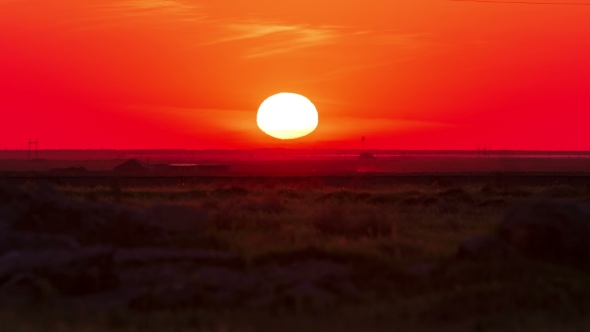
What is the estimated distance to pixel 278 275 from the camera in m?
12.7

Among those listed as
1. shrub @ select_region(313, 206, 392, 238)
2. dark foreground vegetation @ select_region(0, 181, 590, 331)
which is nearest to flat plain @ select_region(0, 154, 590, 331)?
dark foreground vegetation @ select_region(0, 181, 590, 331)

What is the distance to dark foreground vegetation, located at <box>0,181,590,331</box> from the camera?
35.5ft

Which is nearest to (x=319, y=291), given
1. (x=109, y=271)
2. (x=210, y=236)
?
(x=109, y=271)

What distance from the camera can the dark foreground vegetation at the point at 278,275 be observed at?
35.5 feet

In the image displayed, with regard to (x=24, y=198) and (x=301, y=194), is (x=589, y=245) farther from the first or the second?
(x=301, y=194)

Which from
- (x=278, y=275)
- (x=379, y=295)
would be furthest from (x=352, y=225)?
(x=379, y=295)

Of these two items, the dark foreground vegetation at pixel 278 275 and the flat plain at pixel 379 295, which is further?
the dark foreground vegetation at pixel 278 275

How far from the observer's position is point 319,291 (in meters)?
11.8

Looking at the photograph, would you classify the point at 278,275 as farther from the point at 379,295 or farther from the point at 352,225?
the point at 352,225

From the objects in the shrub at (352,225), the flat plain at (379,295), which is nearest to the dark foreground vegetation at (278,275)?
the flat plain at (379,295)

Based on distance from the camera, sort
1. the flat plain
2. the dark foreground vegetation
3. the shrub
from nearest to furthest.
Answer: the flat plain → the dark foreground vegetation → the shrub

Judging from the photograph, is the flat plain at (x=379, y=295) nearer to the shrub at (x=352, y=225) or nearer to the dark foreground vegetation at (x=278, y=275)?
the dark foreground vegetation at (x=278, y=275)

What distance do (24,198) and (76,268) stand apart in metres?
6.89

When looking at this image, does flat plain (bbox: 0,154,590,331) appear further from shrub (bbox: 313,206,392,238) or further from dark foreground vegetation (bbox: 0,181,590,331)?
shrub (bbox: 313,206,392,238)
